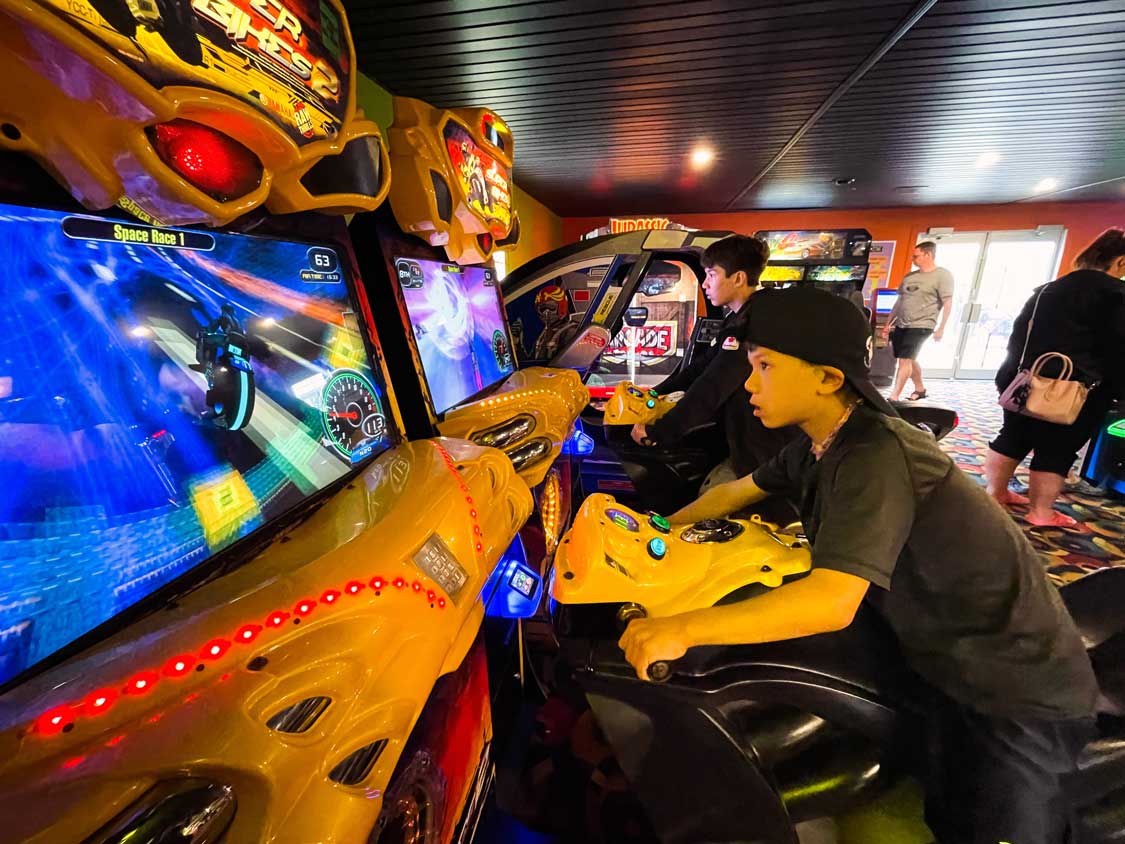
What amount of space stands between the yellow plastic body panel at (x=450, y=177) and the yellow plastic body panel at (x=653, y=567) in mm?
878

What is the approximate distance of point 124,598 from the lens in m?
0.57

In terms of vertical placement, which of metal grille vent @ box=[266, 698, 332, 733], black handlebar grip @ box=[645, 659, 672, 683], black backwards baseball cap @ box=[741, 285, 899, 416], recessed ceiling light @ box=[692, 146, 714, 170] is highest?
recessed ceiling light @ box=[692, 146, 714, 170]

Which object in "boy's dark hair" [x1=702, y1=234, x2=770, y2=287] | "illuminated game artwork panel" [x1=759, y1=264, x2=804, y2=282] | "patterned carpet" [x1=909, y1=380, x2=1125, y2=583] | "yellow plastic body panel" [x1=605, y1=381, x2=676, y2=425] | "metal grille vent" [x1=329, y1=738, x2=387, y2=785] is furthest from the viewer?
"illuminated game artwork panel" [x1=759, y1=264, x2=804, y2=282]

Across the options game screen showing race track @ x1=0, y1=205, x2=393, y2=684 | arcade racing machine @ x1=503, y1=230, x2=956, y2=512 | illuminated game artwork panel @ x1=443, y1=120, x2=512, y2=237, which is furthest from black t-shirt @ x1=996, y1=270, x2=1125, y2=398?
game screen showing race track @ x1=0, y1=205, x2=393, y2=684

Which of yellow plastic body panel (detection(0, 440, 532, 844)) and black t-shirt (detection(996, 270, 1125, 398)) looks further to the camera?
black t-shirt (detection(996, 270, 1125, 398))

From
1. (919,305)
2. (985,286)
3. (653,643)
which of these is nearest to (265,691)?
(653,643)

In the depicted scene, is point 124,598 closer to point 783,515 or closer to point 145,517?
point 145,517

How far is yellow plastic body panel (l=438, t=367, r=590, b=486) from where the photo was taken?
1.35 m

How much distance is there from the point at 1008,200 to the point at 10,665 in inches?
403

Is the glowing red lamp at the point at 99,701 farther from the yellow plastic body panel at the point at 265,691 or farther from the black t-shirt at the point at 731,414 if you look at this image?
the black t-shirt at the point at 731,414

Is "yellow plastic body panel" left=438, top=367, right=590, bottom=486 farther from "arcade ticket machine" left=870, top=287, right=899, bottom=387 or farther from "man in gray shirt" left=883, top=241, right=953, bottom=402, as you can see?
"arcade ticket machine" left=870, top=287, right=899, bottom=387

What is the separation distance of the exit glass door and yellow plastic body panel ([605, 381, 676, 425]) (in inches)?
321

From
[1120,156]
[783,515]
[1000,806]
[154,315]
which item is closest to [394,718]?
[154,315]

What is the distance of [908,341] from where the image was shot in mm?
6332
